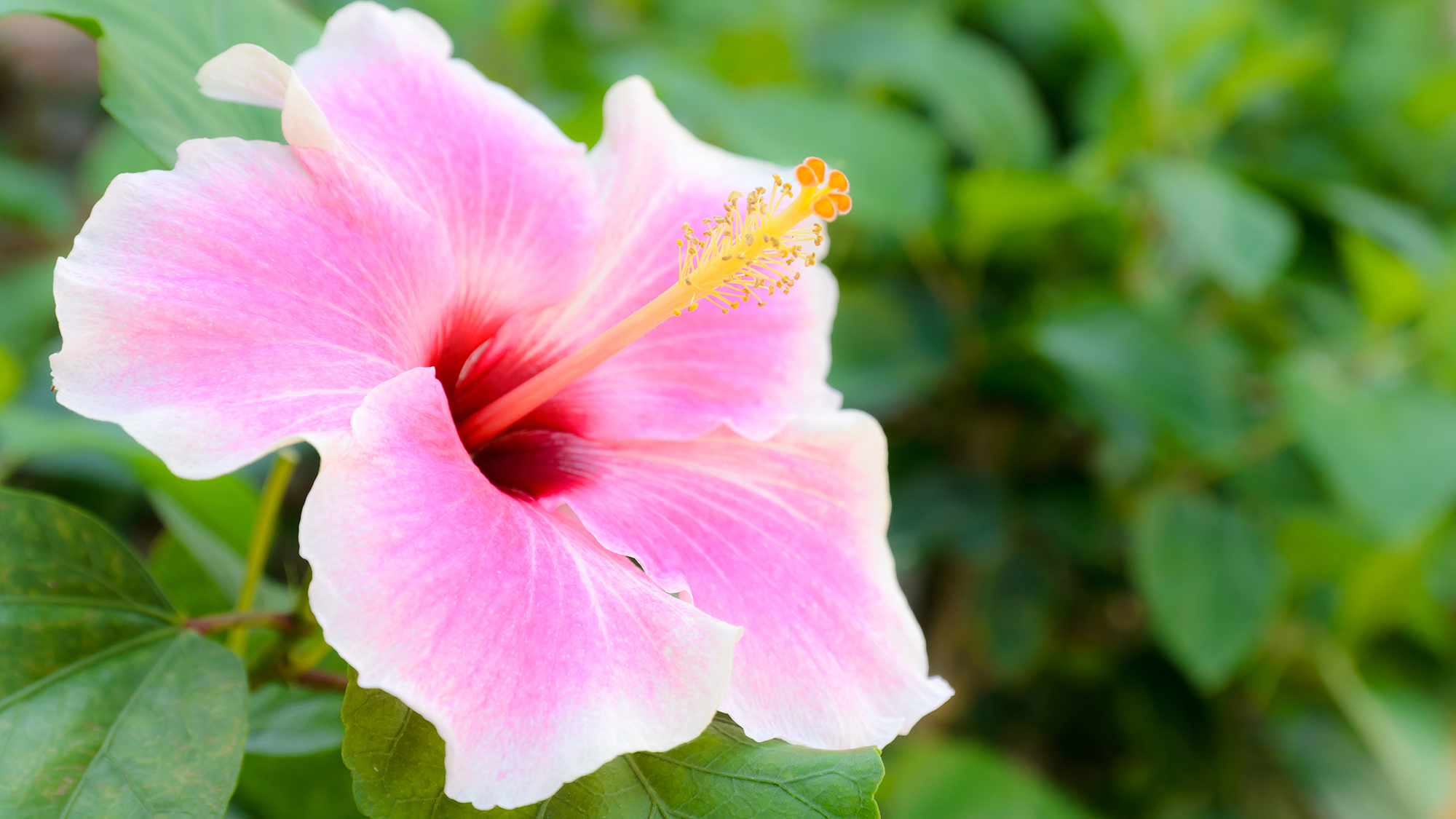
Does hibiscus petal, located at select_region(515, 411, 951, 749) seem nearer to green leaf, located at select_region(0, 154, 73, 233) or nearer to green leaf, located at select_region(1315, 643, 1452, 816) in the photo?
green leaf, located at select_region(1315, 643, 1452, 816)

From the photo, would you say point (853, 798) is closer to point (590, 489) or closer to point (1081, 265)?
point (590, 489)

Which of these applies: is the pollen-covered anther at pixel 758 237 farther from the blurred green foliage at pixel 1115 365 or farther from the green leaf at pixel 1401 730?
the green leaf at pixel 1401 730

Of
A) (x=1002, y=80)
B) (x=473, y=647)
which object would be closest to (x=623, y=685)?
(x=473, y=647)

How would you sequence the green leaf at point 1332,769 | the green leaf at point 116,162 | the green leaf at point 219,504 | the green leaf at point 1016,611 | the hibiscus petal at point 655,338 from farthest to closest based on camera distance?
the green leaf at point 1332,769 < the green leaf at point 1016,611 < the green leaf at point 116,162 < the green leaf at point 219,504 < the hibiscus petal at point 655,338

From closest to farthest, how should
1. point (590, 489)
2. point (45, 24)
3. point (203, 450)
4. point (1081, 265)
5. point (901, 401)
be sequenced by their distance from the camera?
point (203, 450)
point (590, 489)
point (901, 401)
point (1081, 265)
point (45, 24)

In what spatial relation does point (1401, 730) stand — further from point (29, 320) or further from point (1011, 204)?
point (29, 320)

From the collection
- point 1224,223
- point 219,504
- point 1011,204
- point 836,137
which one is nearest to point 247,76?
point 219,504

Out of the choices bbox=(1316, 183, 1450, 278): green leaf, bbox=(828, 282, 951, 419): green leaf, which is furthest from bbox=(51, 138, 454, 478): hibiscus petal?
bbox=(1316, 183, 1450, 278): green leaf

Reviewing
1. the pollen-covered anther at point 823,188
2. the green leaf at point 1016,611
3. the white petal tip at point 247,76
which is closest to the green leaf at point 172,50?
the white petal tip at point 247,76
